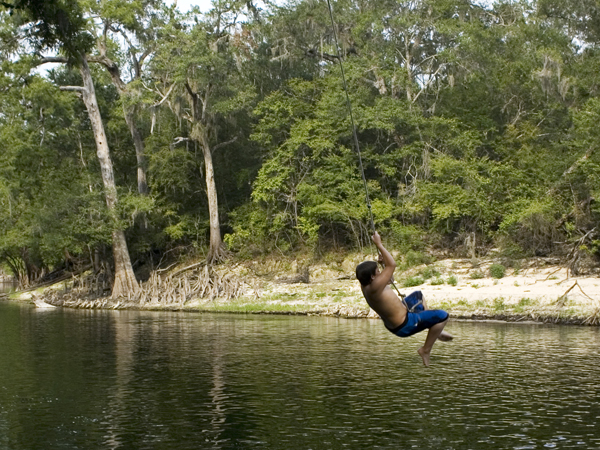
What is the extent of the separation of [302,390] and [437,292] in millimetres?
16395

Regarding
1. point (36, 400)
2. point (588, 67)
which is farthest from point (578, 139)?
point (36, 400)

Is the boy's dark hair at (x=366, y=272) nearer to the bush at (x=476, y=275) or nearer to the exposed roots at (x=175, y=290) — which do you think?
the bush at (x=476, y=275)

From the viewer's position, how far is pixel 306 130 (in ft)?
145

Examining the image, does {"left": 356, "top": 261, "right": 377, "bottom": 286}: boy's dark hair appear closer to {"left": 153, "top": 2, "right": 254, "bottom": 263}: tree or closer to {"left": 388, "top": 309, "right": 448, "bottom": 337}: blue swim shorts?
{"left": 388, "top": 309, "right": 448, "bottom": 337}: blue swim shorts

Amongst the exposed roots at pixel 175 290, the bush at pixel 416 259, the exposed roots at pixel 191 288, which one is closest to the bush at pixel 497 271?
the bush at pixel 416 259

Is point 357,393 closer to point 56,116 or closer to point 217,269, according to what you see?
point 217,269

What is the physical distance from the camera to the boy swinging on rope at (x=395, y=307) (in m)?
11.5

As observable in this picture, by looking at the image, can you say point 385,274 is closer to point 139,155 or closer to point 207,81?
point 207,81

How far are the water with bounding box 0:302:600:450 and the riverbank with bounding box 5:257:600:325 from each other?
2.04 metres

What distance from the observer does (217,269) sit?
46.0m

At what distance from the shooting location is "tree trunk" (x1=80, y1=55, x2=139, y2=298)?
45.2 metres

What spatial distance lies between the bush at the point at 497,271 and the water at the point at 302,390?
5529mm

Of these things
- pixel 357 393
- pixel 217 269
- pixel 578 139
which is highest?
pixel 578 139

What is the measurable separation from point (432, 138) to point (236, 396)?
27.3 metres
